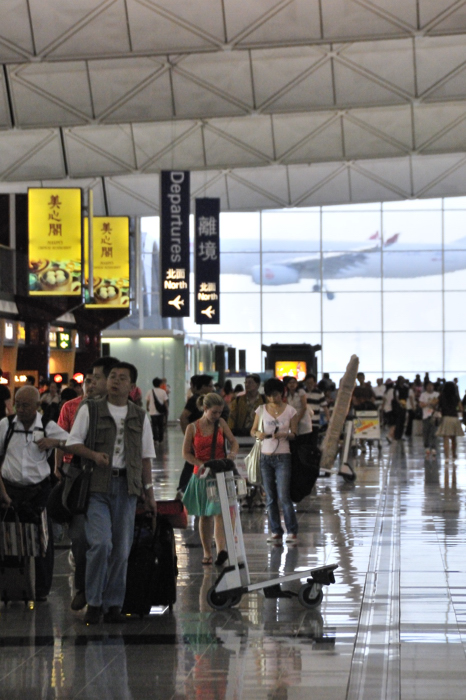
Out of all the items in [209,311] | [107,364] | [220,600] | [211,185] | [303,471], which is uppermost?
[211,185]

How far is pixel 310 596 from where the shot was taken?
8.38m

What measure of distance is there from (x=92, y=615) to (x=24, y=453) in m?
1.57

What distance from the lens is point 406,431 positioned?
125 ft

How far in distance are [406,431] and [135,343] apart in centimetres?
1178

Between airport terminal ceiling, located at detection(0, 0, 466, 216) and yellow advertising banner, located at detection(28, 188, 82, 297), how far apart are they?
3.01 m

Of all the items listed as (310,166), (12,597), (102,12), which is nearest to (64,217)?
(102,12)

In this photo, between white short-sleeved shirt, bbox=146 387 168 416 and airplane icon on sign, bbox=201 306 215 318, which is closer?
white short-sleeved shirt, bbox=146 387 168 416

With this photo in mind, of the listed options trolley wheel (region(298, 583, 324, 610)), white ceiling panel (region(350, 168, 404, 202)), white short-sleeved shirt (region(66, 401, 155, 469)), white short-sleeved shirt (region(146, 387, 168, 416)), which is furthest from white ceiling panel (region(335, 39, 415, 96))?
trolley wheel (region(298, 583, 324, 610))

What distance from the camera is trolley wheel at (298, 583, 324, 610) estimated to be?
8.35 m

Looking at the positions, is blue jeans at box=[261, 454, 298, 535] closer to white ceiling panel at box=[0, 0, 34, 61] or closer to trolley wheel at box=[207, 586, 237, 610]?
trolley wheel at box=[207, 586, 237, 610]

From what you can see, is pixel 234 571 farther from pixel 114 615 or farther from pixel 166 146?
pixel 166 146

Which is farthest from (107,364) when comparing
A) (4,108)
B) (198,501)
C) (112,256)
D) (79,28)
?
(112,256)

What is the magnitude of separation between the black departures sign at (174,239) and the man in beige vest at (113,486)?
22143mm

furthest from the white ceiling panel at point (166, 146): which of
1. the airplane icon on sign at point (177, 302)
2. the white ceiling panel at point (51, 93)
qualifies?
the airplane icon on sign at point (177, 302)
